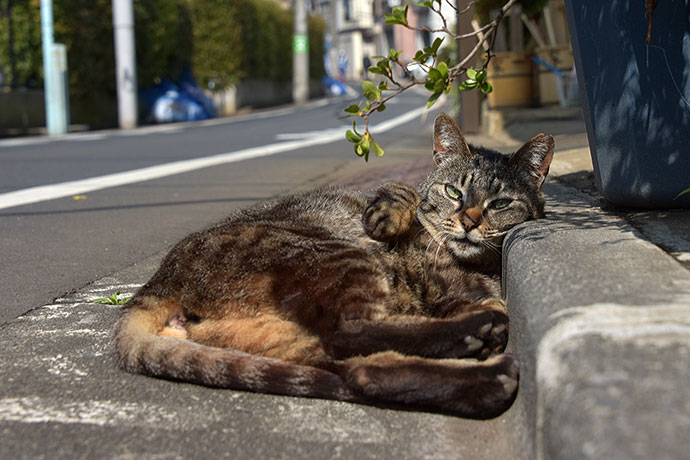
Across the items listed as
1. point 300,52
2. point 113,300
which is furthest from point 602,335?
point 300,52

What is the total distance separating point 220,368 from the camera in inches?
78.6

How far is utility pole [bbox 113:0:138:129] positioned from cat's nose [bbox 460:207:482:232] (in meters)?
15.8

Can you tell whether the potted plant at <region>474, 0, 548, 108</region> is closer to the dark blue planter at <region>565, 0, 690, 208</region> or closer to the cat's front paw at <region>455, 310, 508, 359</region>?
the dark blue planter at <region>565, 0, 690, 208</region>

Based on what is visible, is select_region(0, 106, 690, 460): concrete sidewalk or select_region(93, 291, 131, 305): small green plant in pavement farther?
select_region(93, 291, 131, 305): small green plant in pavement

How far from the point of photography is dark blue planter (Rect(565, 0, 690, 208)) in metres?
2.43

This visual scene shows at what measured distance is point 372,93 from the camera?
8.43 ft

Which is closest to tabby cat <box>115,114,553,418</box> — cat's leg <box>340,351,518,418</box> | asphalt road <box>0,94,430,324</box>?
cat's leg <box>340,351,518,418</box>

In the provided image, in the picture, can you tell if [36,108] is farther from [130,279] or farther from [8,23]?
[130,279]

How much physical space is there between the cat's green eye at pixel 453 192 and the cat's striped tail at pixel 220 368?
1115 millimetres

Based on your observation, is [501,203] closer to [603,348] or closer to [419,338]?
[419,338]

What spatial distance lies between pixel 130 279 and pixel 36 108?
14.2 metres

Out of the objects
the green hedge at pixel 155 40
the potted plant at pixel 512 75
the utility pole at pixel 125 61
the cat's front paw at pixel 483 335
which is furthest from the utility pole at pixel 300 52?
the cat's front paw at pixel 483 335

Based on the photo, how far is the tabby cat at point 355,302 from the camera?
1.94 m

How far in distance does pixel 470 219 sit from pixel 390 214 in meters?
0.31
